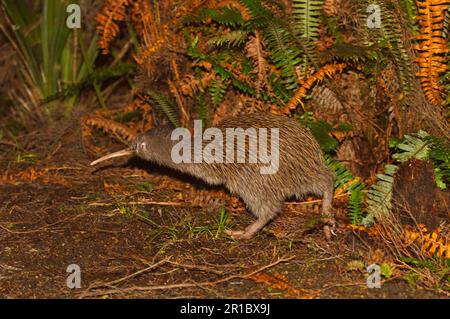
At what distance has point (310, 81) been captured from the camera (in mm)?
6184

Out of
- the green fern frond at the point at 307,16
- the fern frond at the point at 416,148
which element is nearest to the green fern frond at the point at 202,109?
the green fern frond at the point at 307,16

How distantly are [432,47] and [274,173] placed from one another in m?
1.63

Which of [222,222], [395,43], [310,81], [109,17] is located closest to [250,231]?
[222,222]

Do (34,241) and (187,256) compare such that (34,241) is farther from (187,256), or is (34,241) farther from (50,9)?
(50,9)

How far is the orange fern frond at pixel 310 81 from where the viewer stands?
6.17 m

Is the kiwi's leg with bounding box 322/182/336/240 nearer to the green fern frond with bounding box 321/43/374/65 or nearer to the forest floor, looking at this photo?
the forest floor

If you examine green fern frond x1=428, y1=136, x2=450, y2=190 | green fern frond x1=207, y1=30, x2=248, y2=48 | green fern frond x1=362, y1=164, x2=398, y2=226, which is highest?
green fern frond x1=207, y1=30, x2=248, y2=48

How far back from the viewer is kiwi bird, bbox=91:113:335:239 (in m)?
5.86

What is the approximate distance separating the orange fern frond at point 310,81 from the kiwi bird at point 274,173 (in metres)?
0.26

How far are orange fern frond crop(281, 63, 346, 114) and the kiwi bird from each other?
0.26 m

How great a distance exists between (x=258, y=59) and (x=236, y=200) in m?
1.30

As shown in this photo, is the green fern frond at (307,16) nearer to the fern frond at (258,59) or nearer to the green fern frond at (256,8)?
the green fern frond at (256,8)

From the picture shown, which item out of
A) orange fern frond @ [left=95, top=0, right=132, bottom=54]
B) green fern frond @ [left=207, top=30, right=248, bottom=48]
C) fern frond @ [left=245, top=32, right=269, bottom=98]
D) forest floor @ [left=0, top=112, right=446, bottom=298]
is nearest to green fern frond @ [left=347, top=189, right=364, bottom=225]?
forest floor @ [left=0, top=112, right=446, bottom=298]

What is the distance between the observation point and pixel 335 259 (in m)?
5.41
